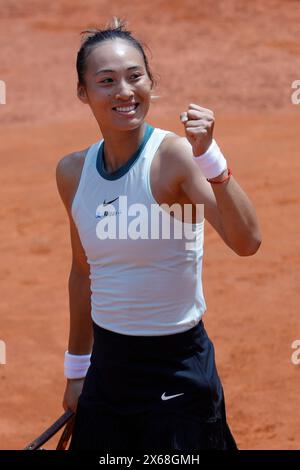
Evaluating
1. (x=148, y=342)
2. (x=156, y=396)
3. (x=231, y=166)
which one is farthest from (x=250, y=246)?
(x=231, y=166)

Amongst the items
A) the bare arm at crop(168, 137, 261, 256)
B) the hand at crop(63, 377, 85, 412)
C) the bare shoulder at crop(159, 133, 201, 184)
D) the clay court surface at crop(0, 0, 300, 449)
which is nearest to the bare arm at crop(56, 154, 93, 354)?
the hand at crop(63, 377, 85, 412)

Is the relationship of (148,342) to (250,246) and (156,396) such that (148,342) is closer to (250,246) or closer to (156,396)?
(156,396)

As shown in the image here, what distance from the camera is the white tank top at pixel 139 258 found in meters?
3.27

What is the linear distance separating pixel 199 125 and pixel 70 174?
30.8 inches

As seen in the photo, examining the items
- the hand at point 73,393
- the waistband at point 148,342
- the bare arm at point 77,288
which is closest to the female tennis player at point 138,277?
the waistband at point 148,342

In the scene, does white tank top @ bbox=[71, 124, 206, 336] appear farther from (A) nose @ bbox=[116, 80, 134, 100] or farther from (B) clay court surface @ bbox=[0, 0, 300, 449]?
(B) clay court surface @ bbox=[0, 0, 300, 449]

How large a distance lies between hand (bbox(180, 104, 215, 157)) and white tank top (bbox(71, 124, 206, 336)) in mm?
314

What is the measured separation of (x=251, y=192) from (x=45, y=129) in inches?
130

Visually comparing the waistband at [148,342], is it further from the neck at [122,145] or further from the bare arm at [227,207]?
the neck at [122,145]

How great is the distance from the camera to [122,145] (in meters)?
3.45

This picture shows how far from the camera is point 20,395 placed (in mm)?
6199

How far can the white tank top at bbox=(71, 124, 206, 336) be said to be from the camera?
3.27 m
